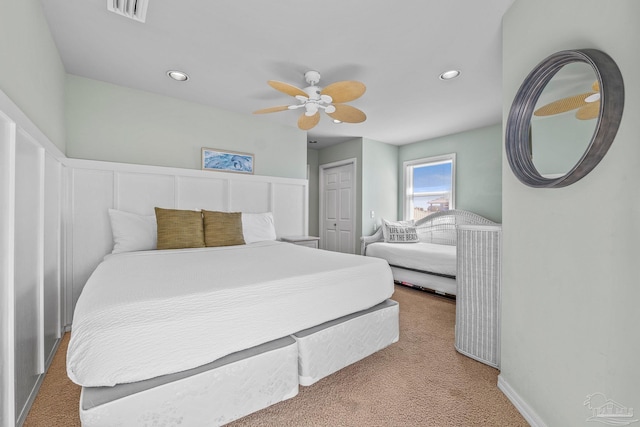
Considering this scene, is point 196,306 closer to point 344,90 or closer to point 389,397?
point 389,397

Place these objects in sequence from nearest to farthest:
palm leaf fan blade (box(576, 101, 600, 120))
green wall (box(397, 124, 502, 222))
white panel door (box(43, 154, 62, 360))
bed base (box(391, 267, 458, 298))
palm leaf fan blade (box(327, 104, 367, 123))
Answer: palm leaf fan blade (box(576, 101, 600, 120))
white panel door (box(43, 154, 62, 360))
palm leaf fan blade (box(327, 104, 367, 123))
bed base (box(391, 267, 458, 298))
green wall (box(397, 124, 502, 222))

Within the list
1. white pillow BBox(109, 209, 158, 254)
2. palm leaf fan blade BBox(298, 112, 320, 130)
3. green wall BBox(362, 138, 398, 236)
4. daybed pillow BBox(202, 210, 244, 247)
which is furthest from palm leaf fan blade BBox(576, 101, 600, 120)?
green wall BBox(362, 138, 398, 236)

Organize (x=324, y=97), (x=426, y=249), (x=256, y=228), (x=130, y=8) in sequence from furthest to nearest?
(x=426, y=249), (x=256, y=228), (x=324, y=97), (x=130, y=8)

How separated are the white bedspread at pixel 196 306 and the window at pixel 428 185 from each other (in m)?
3.33

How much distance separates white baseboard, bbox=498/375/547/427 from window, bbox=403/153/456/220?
3.41 metres

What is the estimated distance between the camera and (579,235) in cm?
112

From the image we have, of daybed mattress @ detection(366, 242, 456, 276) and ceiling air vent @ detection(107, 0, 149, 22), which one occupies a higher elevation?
ceiling air vent @ detection(107, 0, 149, 22)

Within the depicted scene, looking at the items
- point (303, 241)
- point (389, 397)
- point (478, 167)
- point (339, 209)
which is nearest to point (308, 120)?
point (303, 241)

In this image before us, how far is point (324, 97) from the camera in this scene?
7.47 ft

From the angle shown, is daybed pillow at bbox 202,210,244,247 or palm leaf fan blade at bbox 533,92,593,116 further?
daybed pillow at bbox 202,210,244,247

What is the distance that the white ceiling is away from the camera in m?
1.78

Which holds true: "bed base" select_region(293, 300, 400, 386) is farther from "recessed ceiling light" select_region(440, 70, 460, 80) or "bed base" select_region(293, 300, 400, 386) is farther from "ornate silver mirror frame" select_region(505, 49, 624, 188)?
"recessed ceiling light" select_region(440, 70, 460, 80)

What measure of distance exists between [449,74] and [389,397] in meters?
2.82

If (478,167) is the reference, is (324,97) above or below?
above
